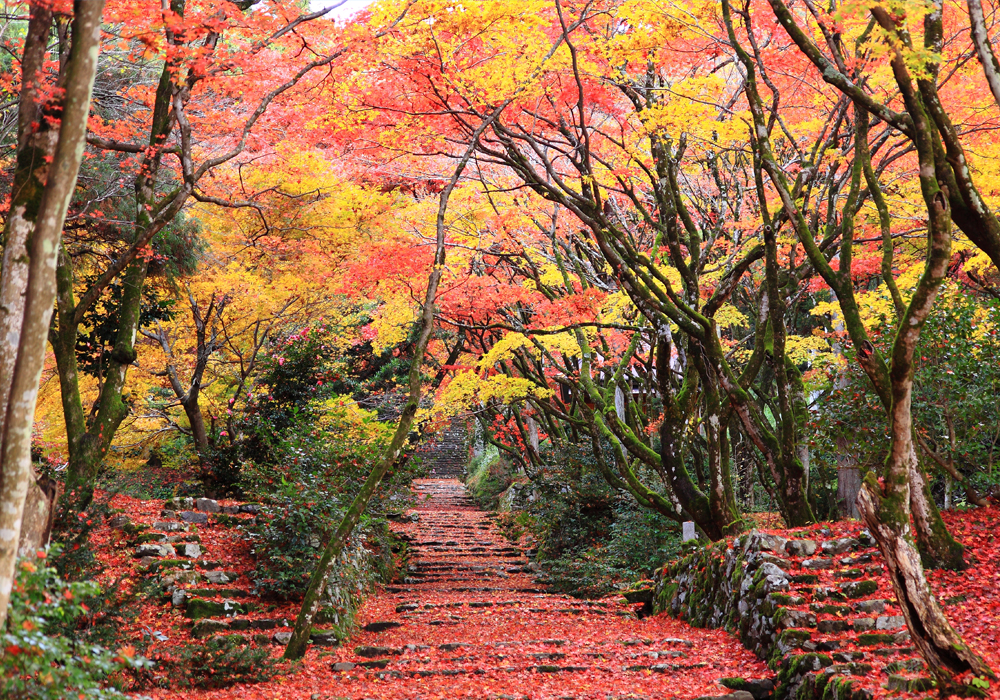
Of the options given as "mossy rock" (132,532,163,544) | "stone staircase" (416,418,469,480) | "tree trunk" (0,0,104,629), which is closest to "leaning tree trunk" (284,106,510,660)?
"mossy rock" (132,532,163,544)

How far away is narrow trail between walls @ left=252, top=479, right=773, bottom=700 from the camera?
6.30 metres

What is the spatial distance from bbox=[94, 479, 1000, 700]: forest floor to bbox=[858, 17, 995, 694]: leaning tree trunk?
46cm

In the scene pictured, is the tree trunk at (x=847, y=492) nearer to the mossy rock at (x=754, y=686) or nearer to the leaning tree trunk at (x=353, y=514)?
the mossy rock at (x=754, y=686)

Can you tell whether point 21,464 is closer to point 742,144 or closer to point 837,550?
point 837,550

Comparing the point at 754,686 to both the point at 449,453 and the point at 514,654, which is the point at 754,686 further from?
the point at 449,453

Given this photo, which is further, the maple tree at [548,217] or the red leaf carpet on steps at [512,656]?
the red leaf carpet on steps at [512,656]

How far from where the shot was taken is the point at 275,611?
8484 millimetres

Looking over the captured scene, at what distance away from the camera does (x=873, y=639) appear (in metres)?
6.16

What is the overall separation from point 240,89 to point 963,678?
8924mm

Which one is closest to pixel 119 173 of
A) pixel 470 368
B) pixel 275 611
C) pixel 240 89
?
pixel 240 89

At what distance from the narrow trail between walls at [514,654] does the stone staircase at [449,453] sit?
21724mm

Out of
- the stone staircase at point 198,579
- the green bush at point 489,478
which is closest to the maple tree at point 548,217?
the stone staircase at point 198,579

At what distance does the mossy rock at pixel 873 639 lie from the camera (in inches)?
241

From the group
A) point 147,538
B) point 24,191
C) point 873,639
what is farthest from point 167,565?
point 873,639
